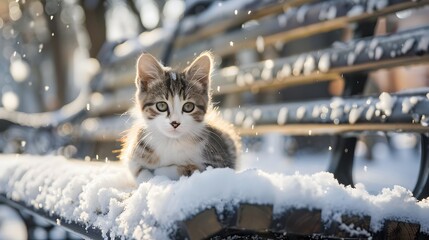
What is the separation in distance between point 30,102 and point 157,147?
92.5 ft

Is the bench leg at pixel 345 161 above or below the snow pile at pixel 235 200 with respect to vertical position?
above

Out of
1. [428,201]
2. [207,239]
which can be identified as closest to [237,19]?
[428,201]

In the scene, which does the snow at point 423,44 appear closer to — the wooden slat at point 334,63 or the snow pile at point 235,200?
the wooden slat at point 334,63

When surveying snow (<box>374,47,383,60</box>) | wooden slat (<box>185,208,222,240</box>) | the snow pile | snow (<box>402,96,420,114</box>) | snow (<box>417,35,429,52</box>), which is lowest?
wooden slat (<box>185,208,222,240</box>)

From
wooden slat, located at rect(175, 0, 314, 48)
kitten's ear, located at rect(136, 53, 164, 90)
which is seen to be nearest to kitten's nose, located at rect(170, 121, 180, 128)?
kitten's ear, located at rect(136, 53, 164, 90)

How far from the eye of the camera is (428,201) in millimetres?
1427

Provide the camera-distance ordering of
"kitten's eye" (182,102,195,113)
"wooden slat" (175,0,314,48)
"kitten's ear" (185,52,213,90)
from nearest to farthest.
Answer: "kitten's eye" (182,102,195,113) < "kitten's ear" (185,52,213,90) < "wooden slat" (175,0,314,48)

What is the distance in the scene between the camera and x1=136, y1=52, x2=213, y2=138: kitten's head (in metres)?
1.95

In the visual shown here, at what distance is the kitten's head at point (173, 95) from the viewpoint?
195 cm

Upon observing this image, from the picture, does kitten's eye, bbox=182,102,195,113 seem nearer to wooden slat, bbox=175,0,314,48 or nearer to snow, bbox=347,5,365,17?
snow, bbox=347,5,365,17

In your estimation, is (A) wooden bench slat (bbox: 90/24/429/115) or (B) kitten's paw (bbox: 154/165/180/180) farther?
(A) wooden bench slat (bbox: 90/24/429/115)

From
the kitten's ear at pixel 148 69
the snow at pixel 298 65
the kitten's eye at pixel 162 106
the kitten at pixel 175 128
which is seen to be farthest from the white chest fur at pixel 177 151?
the snow at pixel 298 65

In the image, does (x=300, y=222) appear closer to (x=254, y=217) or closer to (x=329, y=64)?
(x=254, y=217)

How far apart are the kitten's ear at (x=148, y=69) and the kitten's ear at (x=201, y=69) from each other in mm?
116
